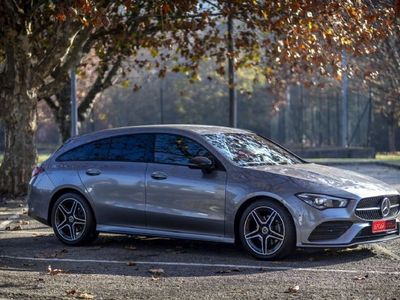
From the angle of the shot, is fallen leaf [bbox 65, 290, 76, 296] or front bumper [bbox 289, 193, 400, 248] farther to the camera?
front bumper [bbox 289, 193, 400, 248]

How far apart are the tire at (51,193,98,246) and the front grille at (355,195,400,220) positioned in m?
3.46

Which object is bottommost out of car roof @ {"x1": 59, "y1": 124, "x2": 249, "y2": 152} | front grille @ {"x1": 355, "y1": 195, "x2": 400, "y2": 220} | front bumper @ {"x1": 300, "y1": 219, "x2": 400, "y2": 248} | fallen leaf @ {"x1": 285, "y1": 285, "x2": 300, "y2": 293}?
fallen leaf @ {"x1": 285, "y1": 285, "x2": 300, "y2": 293}

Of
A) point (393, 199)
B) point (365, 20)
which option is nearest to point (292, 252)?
point (393, 199)

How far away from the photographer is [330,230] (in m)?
9.33

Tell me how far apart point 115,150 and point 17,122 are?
7668mm

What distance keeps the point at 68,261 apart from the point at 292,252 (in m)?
Answer: 2.52

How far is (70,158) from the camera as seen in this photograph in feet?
37.4

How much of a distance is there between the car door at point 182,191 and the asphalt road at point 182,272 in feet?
1.22

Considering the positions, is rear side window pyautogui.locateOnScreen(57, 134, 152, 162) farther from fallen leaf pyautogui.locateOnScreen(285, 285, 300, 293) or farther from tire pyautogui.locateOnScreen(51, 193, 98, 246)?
fallen leaf pyautogui.locateOnScreen(285, 285, 300, 293)

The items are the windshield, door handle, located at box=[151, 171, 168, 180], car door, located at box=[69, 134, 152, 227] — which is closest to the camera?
the windshield

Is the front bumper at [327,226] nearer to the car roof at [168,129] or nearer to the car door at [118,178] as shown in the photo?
the car roof at [168,129]

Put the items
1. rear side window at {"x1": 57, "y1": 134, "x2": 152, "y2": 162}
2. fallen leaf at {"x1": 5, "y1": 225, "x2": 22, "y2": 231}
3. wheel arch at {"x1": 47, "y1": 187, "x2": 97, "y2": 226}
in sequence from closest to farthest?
rear side window at {"x1": 57, "y1": 134, "x2": 152, "y2": 162} → wheel arch at {"x1": 47, "y1": 187, "x2": 97, "y2": 226} → fallen leaf at {"x1": 5, "y1": 225, "x2": 22, "y2": 231}

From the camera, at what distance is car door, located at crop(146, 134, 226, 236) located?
995 cm

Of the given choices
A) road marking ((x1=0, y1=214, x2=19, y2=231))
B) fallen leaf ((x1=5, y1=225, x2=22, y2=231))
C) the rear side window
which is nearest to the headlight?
the rear side window
